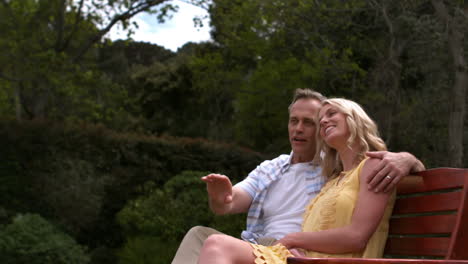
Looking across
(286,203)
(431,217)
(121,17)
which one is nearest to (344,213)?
(431,217)

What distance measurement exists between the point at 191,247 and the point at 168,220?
15.2 ft

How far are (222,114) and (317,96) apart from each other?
48.3 ft

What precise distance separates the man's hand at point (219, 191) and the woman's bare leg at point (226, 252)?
0.59 meters

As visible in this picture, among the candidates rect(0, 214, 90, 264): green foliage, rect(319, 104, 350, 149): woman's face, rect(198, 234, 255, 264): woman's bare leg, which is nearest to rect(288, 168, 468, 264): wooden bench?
rect(198, 234, 255, 264): woman's bare leg

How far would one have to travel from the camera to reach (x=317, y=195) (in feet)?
9.31

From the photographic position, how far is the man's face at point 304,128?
3.31 meters

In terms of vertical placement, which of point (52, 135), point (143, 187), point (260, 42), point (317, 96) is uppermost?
point (260, 42)

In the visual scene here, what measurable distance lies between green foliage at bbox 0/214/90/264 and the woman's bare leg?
516 centimetres

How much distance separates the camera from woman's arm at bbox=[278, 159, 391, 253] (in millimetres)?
2359

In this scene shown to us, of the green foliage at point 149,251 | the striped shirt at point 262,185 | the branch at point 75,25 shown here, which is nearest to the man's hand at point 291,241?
the striped shirt at point 262,185

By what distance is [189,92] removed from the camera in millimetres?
18703

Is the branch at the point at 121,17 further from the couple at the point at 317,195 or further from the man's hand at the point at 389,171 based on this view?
the man's hand at the point at 389,171

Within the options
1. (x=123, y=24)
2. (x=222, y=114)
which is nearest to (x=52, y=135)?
(x=123, y=24)

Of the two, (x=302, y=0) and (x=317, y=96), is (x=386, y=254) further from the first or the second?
(x=302, y=0)
